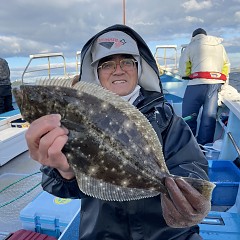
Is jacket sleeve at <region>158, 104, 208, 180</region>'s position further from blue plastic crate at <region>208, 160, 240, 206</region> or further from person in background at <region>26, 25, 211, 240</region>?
blue plastic crate at <region>208, 160, 240, 206</region>

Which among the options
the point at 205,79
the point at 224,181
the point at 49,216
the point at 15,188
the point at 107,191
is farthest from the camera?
the point at 205,79

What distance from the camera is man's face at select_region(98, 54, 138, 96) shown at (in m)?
2.00

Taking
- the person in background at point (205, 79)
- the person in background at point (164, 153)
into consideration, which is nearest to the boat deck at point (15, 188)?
the person in background at point (164, 153)

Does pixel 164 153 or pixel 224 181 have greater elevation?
pixel 164 153

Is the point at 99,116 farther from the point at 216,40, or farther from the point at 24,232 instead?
the point at 216,40

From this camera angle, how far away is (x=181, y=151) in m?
1.80

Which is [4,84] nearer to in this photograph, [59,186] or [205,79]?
[205,79]

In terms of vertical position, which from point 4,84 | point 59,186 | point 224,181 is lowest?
point 224,181

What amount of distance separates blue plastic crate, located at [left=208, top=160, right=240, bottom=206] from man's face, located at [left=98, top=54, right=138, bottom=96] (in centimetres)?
187

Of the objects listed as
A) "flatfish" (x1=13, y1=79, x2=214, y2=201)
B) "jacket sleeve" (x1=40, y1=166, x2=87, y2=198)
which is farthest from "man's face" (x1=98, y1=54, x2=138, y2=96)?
"jacket sleeve" (x1=40, y1=166, x2=87, y2=198)

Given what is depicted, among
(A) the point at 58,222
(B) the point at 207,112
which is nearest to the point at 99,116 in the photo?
(A) the point at 58,222

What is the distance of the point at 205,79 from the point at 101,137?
497 cm

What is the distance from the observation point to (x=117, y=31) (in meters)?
2.14

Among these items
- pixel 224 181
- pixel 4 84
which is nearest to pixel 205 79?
pixel 224 181
